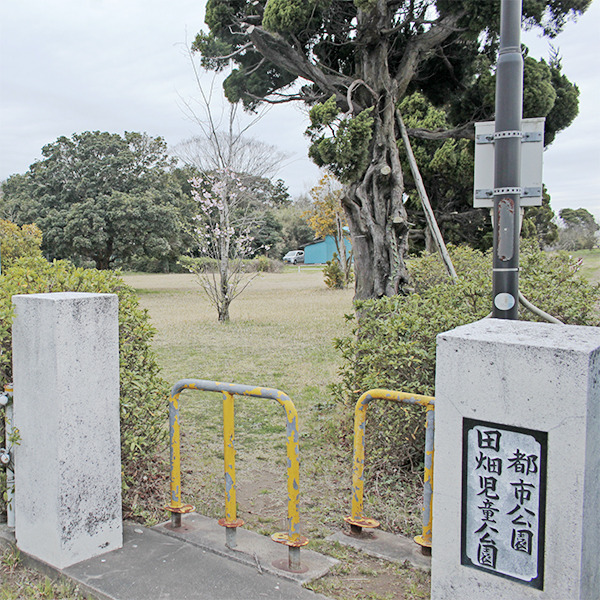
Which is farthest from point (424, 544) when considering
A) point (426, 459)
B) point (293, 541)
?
point (293, 541)

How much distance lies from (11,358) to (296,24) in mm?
4844

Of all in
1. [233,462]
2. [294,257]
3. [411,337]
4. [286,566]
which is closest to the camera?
[286,566]

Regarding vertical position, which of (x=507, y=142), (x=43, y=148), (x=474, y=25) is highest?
(x=43, y=148)

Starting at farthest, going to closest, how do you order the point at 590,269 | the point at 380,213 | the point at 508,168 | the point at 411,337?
the point at 590,269
the point at 380,213
the point at 411,337
the point at 508,168

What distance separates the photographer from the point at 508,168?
11.4 feet

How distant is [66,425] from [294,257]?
48443mm

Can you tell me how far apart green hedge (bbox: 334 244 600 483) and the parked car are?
45.6 metres

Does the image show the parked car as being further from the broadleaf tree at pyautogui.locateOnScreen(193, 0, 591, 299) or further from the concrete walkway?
the concrete walkway

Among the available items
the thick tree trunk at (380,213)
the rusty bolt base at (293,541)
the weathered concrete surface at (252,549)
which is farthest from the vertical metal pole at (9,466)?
the thick tree trunk at (380,213)

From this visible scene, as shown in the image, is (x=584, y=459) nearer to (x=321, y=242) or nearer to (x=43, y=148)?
(x=43, y=148)

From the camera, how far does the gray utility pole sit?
3449mm

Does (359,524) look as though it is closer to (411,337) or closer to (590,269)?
(411,337)

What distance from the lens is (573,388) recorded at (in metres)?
1.94

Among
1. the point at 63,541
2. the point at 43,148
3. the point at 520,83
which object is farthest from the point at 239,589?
the point at 43,148
